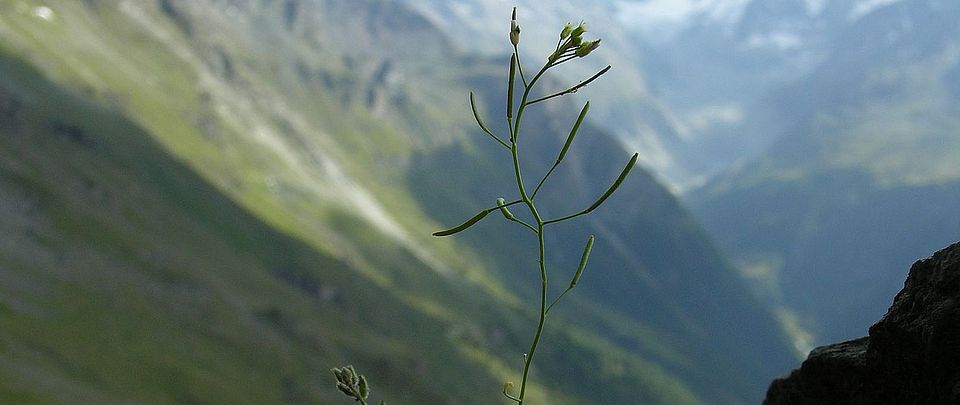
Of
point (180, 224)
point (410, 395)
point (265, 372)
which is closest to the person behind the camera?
point (265, 372)

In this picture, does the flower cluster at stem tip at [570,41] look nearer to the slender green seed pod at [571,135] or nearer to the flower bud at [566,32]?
the flower bud at [566,32]

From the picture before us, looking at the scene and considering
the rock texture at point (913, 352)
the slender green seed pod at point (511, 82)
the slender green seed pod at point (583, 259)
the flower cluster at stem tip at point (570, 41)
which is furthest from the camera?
the rock texture at point (913, 352)

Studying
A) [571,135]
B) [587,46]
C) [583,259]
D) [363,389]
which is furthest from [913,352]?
[363,389]

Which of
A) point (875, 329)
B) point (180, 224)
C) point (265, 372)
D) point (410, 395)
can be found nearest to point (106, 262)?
point (265, 372)

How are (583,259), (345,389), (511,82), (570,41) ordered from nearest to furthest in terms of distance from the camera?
1. (570,41)
2. (511,82)
3. (345,389)
4. (583,259)

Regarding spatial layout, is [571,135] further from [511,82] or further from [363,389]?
[363,389]

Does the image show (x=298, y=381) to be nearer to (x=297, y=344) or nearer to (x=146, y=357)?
(x=297, y=344)

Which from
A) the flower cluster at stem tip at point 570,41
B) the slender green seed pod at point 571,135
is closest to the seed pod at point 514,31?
the flower cluster at stem tip at point 570,41
